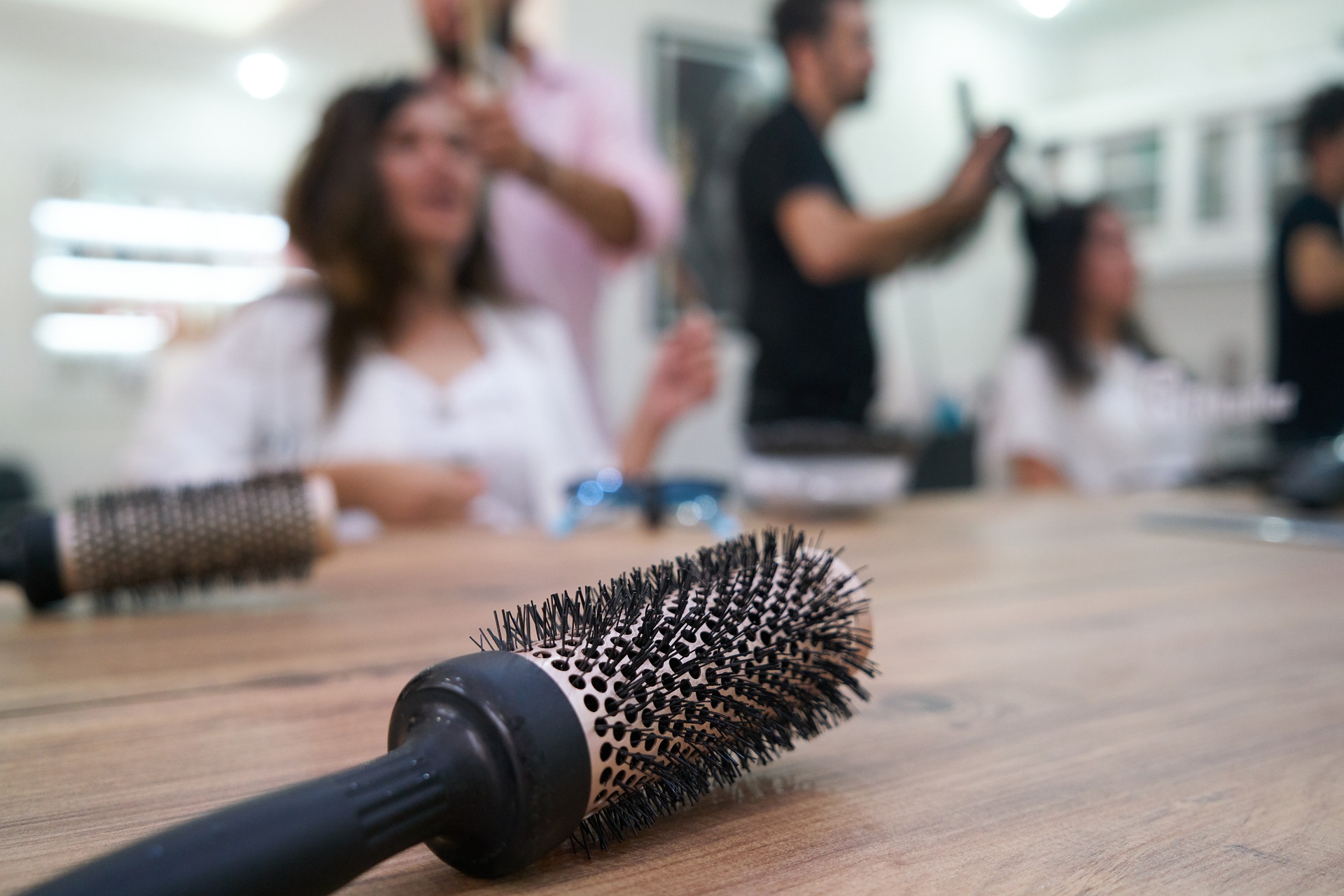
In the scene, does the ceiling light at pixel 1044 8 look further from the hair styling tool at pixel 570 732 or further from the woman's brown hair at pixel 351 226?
the hair styling tool at pixel 570 732

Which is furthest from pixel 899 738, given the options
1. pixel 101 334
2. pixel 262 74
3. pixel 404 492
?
pixel 101 334

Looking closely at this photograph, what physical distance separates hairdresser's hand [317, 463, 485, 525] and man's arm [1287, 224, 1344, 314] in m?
1.44

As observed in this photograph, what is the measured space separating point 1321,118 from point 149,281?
3.24 m

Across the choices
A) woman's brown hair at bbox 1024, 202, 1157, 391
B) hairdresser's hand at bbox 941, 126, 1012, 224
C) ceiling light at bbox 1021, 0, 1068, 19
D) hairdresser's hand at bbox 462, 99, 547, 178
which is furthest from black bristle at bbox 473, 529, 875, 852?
ceiling light at bbox 1021, 0, 1068, 19

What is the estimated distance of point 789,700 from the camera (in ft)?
0.68

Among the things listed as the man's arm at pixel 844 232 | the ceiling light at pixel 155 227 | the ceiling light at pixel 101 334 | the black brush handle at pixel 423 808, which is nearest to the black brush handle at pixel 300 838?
the black brush handle at pixel 423 808

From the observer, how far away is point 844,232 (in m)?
1.38

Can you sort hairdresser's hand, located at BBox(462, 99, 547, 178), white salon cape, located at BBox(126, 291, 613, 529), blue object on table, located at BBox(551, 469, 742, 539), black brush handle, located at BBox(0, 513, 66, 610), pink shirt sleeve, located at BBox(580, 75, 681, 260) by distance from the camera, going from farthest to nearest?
pink shirt sleeve, located at BBox(580, 75, 681, 260) → hairdresser's hand, located at BBox(462, 99, 547, 178) → white salon cape, located at BBox(126, 291, 613, 529) → blue object on table, located at BBox(551, 469, 742, 539) → black brush handle, located at BBox(0, 513, 66, 610)

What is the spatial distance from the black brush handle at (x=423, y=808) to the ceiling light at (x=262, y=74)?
10.2ft

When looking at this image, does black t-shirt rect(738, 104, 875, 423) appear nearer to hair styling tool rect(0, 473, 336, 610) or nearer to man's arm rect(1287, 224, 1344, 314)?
man's arm rect(1287, 224, 1344, 314)

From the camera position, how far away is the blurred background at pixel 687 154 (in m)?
2.03

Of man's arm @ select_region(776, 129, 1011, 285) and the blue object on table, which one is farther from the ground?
man's arm @ select_region(776, 129, 1011, 285)

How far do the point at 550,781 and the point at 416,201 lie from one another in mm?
1126

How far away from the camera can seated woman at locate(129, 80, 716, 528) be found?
112 centimetres
